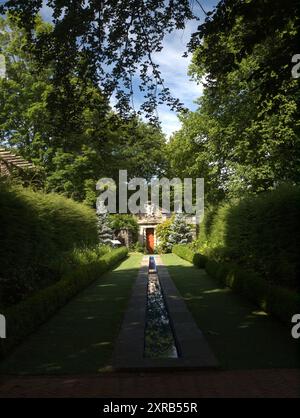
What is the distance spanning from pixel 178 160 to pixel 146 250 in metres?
17.6

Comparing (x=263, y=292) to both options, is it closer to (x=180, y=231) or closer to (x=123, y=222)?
(x=180, y=231)

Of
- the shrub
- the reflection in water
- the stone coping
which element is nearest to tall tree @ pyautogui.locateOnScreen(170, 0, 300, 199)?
the stone coping

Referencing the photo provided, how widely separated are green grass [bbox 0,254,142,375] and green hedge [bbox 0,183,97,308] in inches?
46.8

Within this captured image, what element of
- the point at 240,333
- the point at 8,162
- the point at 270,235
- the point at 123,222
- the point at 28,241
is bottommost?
the point at 240,333

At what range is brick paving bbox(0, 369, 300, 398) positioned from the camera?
5.01 metres

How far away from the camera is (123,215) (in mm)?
45125

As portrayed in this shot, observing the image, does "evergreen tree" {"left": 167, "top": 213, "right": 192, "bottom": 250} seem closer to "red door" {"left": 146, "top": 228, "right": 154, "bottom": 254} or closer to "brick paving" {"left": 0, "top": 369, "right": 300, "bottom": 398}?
"red door" {"left": 146, "top": 228, "right": 154, "bottom": 254}

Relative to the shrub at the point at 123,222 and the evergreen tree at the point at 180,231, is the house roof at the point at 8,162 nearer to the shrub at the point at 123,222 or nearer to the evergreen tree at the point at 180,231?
the evergreen tree at the point at 180,231

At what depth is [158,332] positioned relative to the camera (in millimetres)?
8656

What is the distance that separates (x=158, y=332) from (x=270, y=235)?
5.49 meters

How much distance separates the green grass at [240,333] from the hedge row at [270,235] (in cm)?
137

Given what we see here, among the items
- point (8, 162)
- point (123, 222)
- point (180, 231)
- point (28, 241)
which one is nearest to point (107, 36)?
point (28, 241)

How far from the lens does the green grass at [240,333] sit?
6.36 meters

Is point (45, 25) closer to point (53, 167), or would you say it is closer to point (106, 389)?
point (53, 167)
